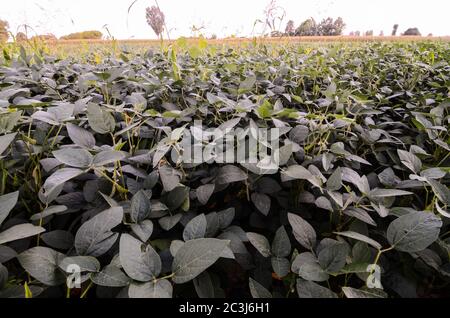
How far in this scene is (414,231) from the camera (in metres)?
0.51

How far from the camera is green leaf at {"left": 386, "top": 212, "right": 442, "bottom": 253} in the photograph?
1.64ft

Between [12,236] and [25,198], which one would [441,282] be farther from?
[25,198]

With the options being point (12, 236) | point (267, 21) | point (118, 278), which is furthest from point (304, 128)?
point (267, 21)

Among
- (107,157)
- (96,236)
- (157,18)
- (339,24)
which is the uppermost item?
(339,24)

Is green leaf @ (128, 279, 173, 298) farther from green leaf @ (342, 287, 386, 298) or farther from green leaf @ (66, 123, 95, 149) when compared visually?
green leaf @ (66, 123, 95, 149)

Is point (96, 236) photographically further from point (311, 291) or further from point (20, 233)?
point (311, 291)

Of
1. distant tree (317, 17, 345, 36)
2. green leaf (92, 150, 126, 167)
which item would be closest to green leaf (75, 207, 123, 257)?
green leaf (92, 150, 126, 167)

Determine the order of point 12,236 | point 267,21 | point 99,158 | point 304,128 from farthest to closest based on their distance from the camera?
point 267,21 < point 304,128 < point 99,158 < point 12,236

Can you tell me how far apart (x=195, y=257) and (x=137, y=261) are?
0.09 m

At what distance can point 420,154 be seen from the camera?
31.7 inches

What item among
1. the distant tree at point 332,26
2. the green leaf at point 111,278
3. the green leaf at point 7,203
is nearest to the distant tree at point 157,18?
the green leaf at point 7,203

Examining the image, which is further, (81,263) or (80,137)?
(80,137)

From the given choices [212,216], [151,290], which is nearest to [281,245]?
[212,216]
